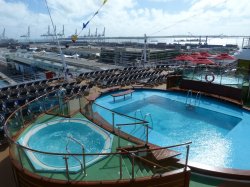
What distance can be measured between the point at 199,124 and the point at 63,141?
5054 millimetres

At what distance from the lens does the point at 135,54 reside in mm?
43406

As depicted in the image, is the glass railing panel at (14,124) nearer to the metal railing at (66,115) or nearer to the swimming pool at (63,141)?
the metal railing at (66,115)

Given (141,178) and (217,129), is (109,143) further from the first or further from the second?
(217,129)

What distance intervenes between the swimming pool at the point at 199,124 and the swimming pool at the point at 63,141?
70 centimetres

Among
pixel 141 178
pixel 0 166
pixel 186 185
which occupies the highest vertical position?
pixel 141 178

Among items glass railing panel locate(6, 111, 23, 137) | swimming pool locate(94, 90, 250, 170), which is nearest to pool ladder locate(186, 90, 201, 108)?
swimming pool locate(94, 90, 250, 170)

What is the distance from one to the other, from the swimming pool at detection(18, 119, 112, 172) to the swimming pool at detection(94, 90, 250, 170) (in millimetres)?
701

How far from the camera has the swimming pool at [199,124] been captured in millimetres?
5746

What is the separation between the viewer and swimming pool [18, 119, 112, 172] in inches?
153

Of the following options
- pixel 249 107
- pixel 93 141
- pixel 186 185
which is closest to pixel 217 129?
pixel 249 107

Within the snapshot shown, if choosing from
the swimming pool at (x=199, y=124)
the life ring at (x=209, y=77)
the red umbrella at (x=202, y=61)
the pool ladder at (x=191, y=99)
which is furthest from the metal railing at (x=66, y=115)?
the red umbrella at (x=202, y=61)

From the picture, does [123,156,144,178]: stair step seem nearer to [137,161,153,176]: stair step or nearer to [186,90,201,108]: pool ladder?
[137,161,153,176]: stair step

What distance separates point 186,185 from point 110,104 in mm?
6200

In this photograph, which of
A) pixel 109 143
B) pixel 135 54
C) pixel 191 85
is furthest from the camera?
pixel 135 54
